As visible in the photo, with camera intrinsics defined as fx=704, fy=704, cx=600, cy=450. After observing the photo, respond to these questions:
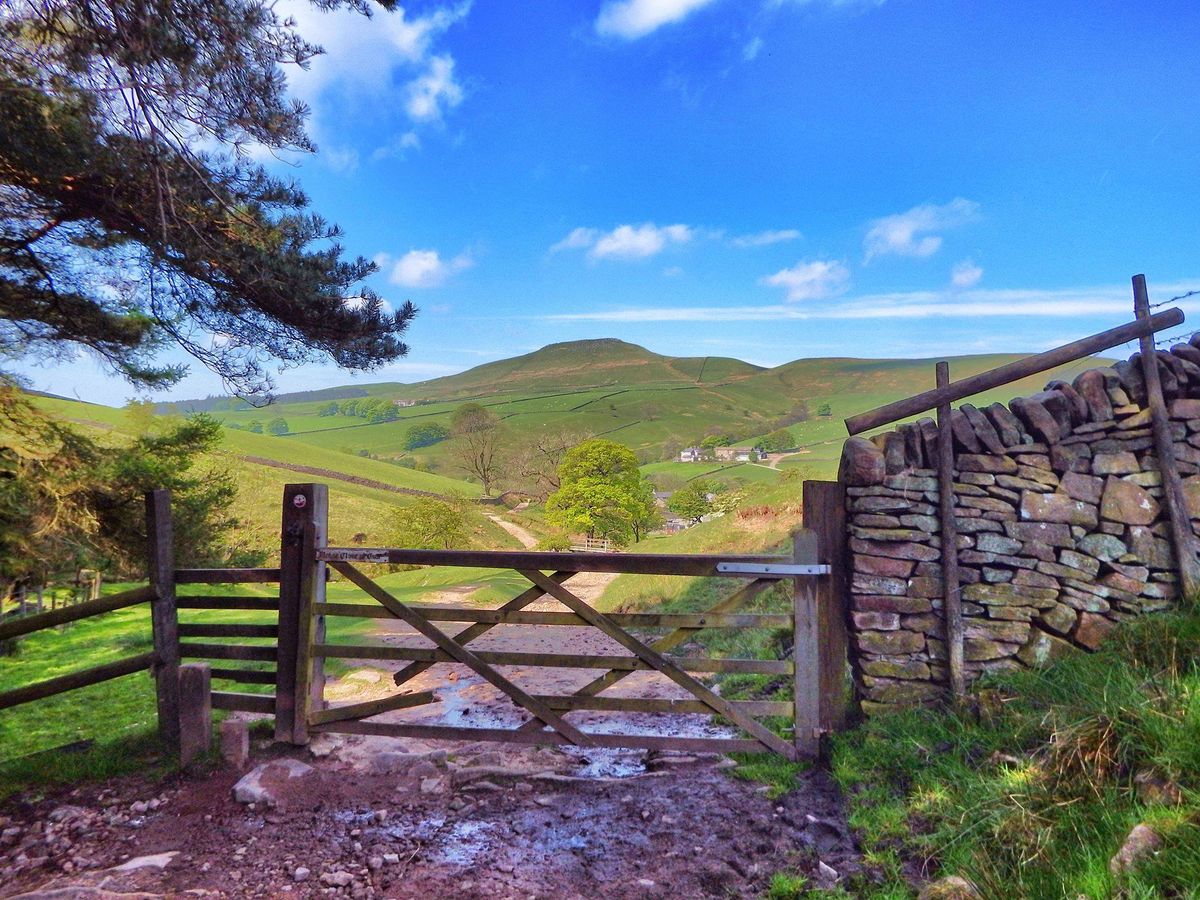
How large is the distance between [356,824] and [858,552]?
4.16 meters

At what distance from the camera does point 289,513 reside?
19.6 ft

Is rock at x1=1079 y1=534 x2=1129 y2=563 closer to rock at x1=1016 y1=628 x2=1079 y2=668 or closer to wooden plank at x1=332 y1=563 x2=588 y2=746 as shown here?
rock at x1=1016 y1=628 x2=1079 y2=668

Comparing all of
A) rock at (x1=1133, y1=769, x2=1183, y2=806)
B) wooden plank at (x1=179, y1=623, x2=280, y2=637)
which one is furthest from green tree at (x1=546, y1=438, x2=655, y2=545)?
rock at (x1=1133, y1=769, x2=1183, y2=806)

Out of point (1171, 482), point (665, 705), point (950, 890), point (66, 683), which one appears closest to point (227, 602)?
point (66, 683)

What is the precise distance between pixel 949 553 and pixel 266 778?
17.9 ft

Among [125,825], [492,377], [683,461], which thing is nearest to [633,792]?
[125,825]

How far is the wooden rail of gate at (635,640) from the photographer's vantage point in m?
5.38

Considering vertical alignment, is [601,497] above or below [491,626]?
below

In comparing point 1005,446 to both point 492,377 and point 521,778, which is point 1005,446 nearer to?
point 521,778

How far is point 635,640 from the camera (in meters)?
5.43

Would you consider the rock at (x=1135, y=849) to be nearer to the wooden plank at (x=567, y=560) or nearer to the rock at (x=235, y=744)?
the wooden plank at (x=567, y=560)

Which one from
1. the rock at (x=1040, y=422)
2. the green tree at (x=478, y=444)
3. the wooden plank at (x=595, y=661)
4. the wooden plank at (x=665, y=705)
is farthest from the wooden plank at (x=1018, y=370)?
the green tree at (x=478, y=444)

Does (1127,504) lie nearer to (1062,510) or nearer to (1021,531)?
(1062,510)

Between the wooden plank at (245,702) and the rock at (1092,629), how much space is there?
6600mm
